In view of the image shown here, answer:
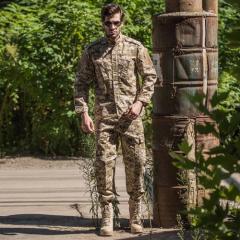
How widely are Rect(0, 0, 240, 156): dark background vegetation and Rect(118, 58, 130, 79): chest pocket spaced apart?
593 centimetres

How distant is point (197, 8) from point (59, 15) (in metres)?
6.52

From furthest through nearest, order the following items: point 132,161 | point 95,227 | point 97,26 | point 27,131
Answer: point 27,131
point 97,26
point 95,227
point 132,161

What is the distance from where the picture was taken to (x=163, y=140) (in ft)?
22.6

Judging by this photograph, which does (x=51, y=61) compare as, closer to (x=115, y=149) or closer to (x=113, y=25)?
(x=115, y=149)

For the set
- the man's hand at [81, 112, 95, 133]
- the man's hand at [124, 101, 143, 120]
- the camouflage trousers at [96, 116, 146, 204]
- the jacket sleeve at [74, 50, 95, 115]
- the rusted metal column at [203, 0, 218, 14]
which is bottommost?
the camouflage trousers at [96, 116, 146, 204]

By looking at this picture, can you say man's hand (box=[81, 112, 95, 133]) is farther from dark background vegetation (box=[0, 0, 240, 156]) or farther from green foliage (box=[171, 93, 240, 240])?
dark background vegetation (box=[0, 0, 240, 156])

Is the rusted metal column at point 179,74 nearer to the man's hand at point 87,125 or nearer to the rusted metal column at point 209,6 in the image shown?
the rusted metal column at point 209,6

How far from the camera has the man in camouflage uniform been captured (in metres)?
6.61

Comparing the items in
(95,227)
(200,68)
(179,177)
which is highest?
(200,68)

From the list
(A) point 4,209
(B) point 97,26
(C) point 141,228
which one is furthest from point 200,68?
(B) point 97,26

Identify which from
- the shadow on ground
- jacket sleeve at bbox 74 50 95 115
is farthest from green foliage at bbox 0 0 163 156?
jacket sleeve at bbox 74 50 95 115

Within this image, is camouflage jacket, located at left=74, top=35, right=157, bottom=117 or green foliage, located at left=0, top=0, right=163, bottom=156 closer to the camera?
camouflage jacket, located at left=74, top=35, right=157, bottom=117

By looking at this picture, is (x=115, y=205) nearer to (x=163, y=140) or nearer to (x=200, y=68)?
(x=163, y=140)

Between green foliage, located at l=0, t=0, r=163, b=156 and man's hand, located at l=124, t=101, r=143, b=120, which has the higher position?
green foliage, located at l=0, t=0, r=163, b=156
